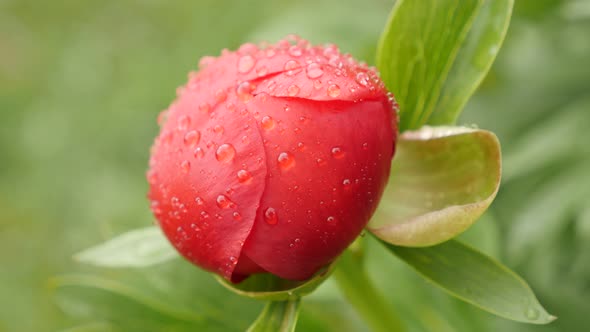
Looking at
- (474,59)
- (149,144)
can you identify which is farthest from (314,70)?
(149,144)

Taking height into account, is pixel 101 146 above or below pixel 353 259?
below

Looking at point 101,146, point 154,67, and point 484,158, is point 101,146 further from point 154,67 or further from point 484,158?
point 484,158

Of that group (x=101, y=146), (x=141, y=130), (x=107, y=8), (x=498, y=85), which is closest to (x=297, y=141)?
(x=498, y=85)

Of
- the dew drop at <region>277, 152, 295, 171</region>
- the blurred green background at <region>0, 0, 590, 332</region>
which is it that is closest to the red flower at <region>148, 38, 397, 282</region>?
the dew drop at <region>277, 152, 295, 171</region>

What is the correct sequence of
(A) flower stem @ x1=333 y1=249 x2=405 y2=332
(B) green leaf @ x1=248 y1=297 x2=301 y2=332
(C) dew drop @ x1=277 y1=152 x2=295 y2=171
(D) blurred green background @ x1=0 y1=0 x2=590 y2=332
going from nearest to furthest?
1. (C) dew drop @ x1=277 y1=152 x2=295 y2=171
2. (B) green leaf @ x1=248 y1=297 x2=301 y2=332
3. (A) flower stem @ x1=333 y1=249 x2=405 y2=332
4. (D) blurred green background @ x1=0 y1=0 x2=590 y2=332

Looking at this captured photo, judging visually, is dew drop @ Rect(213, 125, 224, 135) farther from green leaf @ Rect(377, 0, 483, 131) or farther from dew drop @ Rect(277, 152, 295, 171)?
green leaf @ Rect(377, 0, 483, 131)

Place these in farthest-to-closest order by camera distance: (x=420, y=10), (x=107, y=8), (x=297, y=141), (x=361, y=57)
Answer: (x=107, y=8) < (x=361, y=57) < (x=420, y=10) < (x=297, y=141)

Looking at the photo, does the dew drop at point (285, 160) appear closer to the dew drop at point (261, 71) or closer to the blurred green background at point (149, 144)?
the dew drop at point (261, 71)
